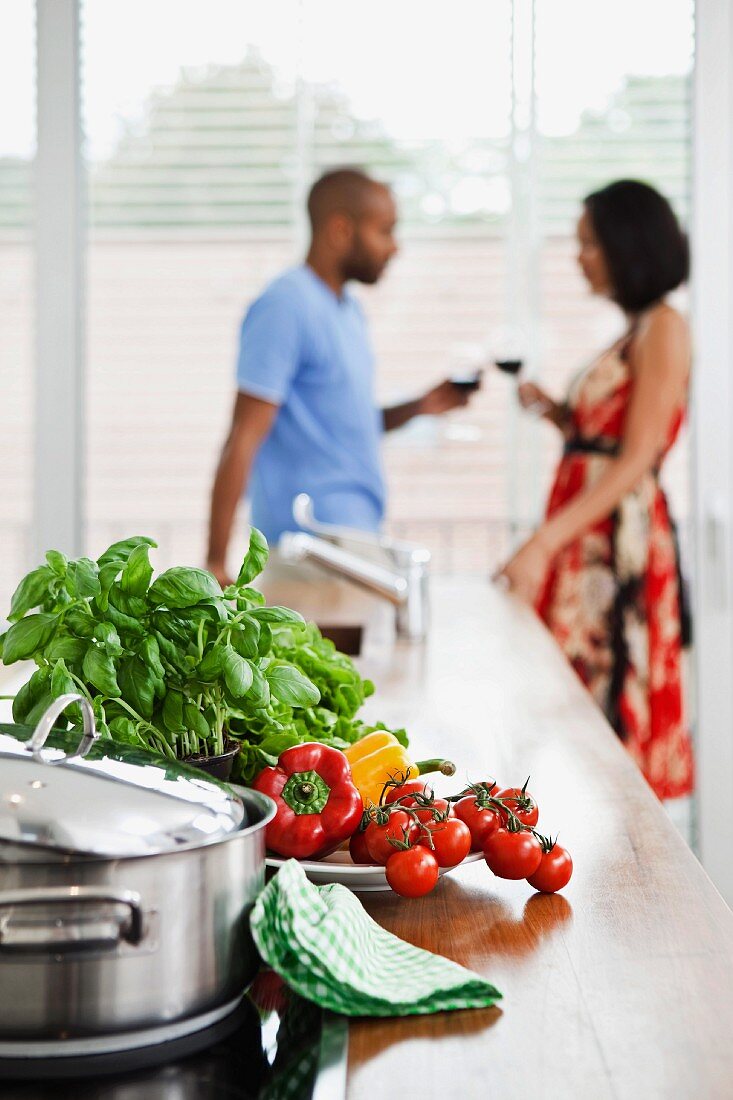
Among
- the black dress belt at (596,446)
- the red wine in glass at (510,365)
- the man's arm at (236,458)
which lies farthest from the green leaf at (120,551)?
the red wine in glass at (510,365)

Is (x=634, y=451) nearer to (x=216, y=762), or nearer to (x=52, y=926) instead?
(x=216, y=762)

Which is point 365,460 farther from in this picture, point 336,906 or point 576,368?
point 336,906

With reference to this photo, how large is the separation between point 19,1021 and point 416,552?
5.54ft

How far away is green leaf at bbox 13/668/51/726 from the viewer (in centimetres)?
87

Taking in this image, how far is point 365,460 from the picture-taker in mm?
3102

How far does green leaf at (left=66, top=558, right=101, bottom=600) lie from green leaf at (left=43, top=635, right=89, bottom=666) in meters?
0.03

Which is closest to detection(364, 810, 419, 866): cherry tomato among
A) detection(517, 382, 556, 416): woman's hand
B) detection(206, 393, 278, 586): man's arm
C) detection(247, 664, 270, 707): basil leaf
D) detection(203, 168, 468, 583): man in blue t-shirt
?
detection(247, 664, 270, 707): basil leaf

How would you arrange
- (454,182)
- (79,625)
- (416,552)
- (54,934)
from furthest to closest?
(454,182), (416,552), (79,625), (54,934)

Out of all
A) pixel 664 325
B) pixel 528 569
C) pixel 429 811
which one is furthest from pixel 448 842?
pixel 664 325

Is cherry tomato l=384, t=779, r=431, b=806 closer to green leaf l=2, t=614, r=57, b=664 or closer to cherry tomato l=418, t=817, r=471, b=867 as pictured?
cherry tomato l=418, t=817, r=471, b=867

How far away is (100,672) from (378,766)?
0.93 feet

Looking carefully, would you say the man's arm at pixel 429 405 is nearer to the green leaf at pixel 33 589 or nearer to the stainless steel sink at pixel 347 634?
the stainless steel sink at pixel 347 634

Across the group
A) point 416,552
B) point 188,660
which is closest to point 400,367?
point 416,552

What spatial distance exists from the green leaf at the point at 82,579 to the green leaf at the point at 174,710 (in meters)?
0.09
